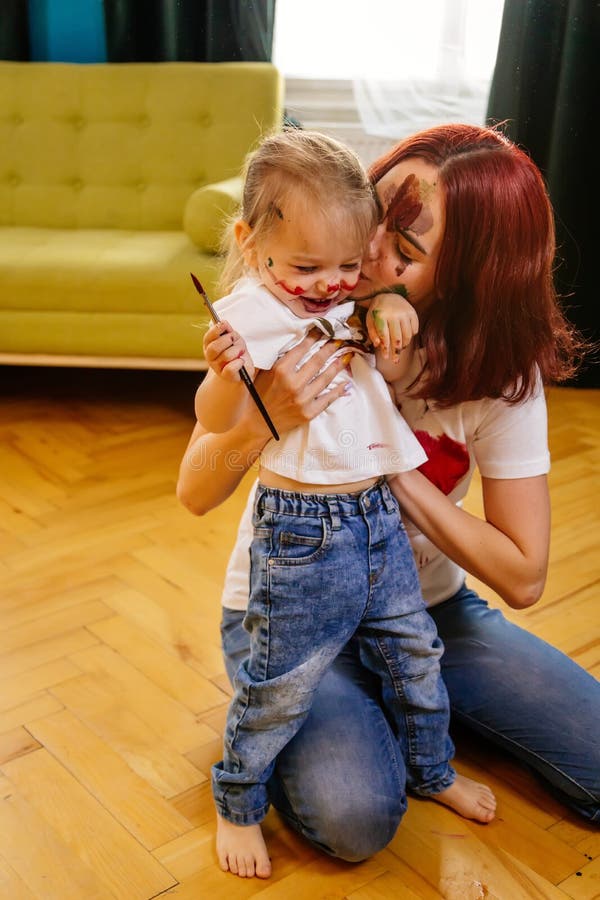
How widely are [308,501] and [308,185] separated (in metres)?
0.36

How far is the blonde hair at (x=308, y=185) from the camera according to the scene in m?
1.15

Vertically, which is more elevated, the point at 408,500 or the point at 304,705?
the point at 408,500

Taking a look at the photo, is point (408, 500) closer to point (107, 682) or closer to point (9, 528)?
point (107, 682)

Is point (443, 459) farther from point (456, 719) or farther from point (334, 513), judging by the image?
point (456, 719)

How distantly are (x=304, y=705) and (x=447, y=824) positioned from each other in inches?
12.2

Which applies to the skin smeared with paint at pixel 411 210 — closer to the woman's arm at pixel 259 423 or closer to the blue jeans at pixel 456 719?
the woman's arm at pixel 259 423

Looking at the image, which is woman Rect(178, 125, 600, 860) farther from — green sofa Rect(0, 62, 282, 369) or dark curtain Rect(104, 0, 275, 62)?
dark curtain Rect(104, 0, 275, 62)

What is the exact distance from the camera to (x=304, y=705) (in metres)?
1.31

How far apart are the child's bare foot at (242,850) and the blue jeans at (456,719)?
60 millimetres

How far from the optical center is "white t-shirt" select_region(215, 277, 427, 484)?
4.00 ft

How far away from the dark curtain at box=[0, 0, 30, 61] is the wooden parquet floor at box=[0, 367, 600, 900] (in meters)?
1.53

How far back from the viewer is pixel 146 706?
1.70 m

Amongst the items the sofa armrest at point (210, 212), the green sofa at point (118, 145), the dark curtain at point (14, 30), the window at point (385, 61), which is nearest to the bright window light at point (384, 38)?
the window at point (385, 61)

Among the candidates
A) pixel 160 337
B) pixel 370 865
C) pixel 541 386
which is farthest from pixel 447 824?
pixel 160 337
